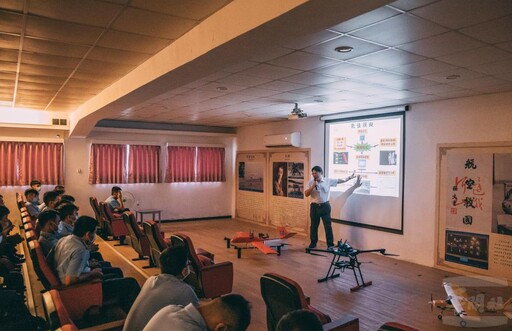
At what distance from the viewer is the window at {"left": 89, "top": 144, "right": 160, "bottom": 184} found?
30.1ft

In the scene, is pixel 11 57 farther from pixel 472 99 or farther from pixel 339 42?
pixel 472 99

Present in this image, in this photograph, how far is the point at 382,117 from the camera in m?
6.70

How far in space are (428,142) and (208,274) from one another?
425 centimetres

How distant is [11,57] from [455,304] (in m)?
5.51

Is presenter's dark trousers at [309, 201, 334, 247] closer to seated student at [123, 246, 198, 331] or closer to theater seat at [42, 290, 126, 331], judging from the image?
theater seat at [42, 290, 126, 331]

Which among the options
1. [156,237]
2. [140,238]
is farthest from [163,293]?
[140,238]

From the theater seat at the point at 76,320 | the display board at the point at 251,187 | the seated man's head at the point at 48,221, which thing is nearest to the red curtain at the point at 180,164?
the display board at the point at 251,187

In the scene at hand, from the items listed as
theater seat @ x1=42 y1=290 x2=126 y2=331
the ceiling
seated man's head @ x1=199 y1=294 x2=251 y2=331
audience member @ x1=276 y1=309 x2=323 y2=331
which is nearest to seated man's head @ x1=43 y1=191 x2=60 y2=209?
the ceiling

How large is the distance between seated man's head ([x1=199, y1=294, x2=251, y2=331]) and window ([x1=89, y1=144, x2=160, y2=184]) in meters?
8.48

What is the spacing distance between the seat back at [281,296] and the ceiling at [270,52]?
165 cm

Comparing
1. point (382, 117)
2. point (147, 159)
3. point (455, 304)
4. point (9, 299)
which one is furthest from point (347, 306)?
point (147, 159)

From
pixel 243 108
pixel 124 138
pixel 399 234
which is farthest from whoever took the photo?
pixel 124 138

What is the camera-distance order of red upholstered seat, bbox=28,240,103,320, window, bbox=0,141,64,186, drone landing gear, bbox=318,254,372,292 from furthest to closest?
window, bbox=0,141,64,186 < drone landing gear, bbox=318,254,372,292 < red upholstered seat, bbox=28,240,103,320

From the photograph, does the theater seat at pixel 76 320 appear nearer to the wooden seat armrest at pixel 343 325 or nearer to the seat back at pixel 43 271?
the seat back at pixel 43 271
